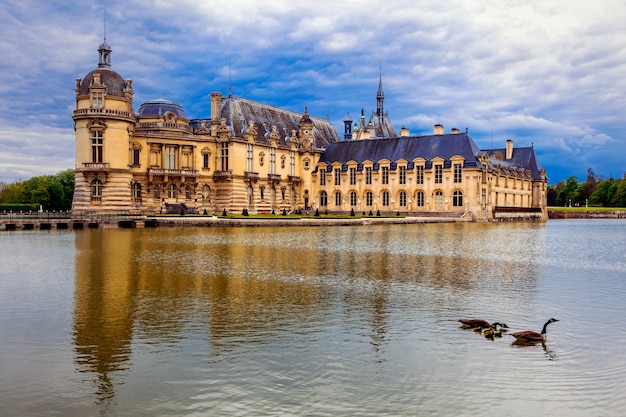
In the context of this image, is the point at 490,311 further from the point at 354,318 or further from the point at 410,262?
the point at 410,262

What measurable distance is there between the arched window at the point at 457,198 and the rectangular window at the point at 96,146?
46.4 metres

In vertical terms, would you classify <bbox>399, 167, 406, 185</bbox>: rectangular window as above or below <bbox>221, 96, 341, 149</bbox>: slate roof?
below

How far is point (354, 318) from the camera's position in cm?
1552

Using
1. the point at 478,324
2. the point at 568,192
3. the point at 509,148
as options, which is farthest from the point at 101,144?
the point at 568,192

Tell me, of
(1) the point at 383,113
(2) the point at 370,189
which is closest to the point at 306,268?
(2) the point at 370,189

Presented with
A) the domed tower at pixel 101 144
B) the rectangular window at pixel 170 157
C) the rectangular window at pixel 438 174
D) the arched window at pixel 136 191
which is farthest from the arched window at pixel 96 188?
the rectangular window at pixel 438 174

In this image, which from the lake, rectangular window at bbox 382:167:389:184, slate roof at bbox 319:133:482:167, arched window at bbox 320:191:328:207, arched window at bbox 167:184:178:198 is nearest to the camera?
the lake

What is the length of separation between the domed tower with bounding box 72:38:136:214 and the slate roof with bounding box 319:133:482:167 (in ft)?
120

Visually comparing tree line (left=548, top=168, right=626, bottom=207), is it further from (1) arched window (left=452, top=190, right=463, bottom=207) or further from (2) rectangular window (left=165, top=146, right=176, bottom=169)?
(2) rectangular window (left=165, top=146, right=176, bottom=169)

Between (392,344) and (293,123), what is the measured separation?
8432cm

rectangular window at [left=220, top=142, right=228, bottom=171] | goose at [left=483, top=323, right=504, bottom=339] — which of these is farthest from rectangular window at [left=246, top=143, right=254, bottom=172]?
goose at [left=483, top=323, right=504, bottom=339]

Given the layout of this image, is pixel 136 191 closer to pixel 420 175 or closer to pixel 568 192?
pixel 420 175

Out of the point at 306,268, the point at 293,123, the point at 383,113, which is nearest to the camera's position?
the point at 306,268

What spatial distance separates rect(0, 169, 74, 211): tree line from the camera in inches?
4090
